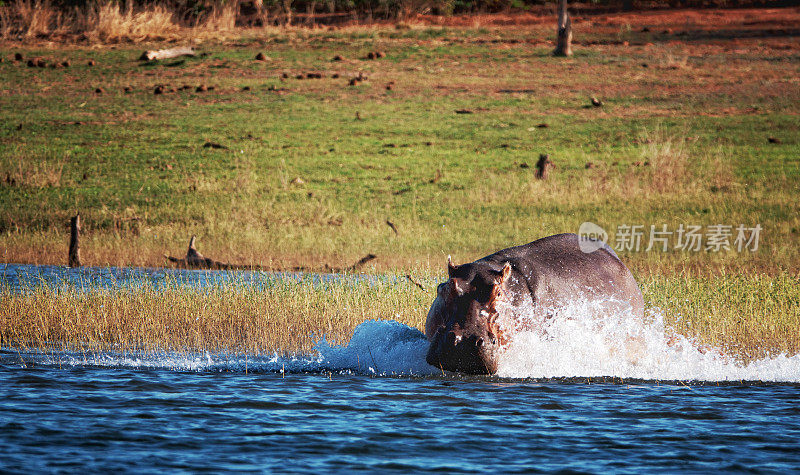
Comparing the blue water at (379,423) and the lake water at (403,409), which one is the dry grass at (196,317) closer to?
the lake water at (403,409)

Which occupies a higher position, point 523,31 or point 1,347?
point 523,31

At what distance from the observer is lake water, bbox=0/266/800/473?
8070mm

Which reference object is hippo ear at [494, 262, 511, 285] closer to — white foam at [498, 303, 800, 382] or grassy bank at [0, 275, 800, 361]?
white foam at [498, 303, 800, 382]

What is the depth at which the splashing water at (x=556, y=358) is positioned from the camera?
10477 mm

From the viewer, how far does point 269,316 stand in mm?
13547

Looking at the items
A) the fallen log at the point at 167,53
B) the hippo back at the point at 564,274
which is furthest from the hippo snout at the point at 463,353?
the fallen log at the point at 167,53

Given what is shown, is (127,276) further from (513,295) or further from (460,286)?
(460,286)

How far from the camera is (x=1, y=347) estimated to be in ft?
42.1

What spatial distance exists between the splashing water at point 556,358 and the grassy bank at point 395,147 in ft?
22.8

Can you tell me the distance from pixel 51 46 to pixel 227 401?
107ft

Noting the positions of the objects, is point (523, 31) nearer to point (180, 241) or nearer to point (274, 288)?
point (180, 241)

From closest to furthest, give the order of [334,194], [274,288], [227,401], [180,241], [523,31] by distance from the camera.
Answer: [227,401] → [274,288] → [180,241] → [334,194] → [523,31]

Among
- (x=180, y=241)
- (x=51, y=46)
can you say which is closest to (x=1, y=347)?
(x=180, y=241)

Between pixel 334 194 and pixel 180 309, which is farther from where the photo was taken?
pixel 334 194
